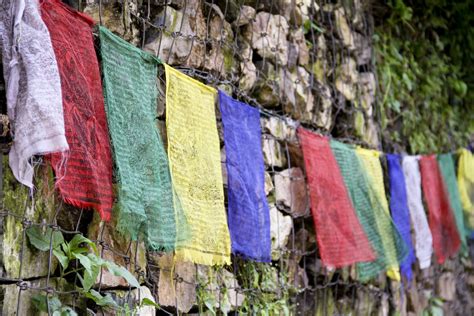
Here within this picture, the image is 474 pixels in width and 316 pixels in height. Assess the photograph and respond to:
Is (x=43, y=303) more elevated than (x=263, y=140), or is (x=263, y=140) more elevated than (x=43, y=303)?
(x=263, y=140)

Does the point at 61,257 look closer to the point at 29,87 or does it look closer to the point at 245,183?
the point at 29,87

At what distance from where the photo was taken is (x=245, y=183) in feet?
7.62

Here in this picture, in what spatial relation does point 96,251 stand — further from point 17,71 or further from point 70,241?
point 17,71

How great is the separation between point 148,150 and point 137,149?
0.04 meters

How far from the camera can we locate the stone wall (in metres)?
1.63

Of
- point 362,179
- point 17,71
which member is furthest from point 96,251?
point 362,179

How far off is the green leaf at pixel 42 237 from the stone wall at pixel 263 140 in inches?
0.7

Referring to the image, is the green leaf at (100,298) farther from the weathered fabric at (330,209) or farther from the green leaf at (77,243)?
the weathered fabric at (330,209)

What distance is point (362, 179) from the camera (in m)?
3.19

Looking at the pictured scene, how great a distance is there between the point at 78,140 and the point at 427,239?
8.81ft

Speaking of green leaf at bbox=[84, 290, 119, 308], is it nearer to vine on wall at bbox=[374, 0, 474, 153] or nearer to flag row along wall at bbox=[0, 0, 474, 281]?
flag row along wall at bbox=[0, 0, 474, 281]

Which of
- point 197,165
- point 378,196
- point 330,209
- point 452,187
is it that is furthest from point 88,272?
point 452,187

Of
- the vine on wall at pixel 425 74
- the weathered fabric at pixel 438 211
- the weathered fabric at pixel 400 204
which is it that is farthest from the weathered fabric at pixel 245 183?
the weathered fabric at pixel 438 211

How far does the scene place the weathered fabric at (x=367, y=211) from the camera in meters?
3.09
